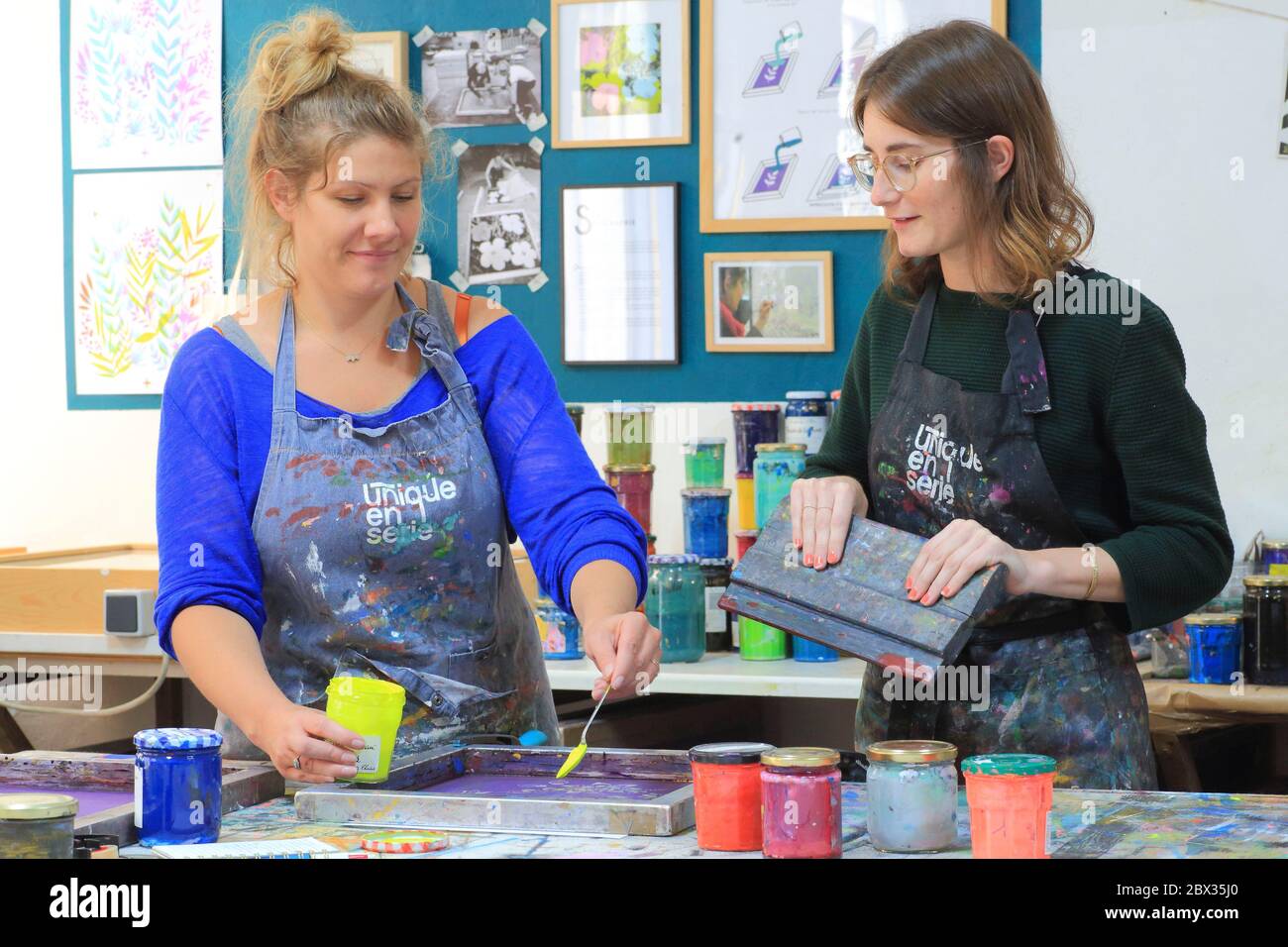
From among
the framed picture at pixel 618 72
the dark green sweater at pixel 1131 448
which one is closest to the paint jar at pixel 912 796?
the dark green sweater at pixel 1131 448

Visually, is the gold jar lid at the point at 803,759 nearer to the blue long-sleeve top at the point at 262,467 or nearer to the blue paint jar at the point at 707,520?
the blue long-sleeve top at the point at 262,467

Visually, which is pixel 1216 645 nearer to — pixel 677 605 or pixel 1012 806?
pixel 677 605

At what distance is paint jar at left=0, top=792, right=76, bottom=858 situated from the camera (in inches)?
58.0

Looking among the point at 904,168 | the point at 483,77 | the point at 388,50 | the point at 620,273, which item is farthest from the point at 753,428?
the point at 904,168

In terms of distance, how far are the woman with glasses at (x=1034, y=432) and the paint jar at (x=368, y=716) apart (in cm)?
58

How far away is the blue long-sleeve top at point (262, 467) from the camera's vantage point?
6.50 ft

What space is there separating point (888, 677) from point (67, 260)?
3296mm

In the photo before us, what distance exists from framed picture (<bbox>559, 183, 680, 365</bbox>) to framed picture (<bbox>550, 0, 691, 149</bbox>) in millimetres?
148

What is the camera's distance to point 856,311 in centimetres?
399

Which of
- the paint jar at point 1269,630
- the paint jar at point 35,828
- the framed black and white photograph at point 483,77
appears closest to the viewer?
the paint jar at point 35,828

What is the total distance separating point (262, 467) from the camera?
81.2 inches

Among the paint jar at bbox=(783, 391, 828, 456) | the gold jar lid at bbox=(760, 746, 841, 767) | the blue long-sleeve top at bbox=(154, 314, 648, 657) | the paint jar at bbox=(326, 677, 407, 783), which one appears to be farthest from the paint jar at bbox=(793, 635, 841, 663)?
the gold jar lid at bbox=(760, 746, 841, 767)
